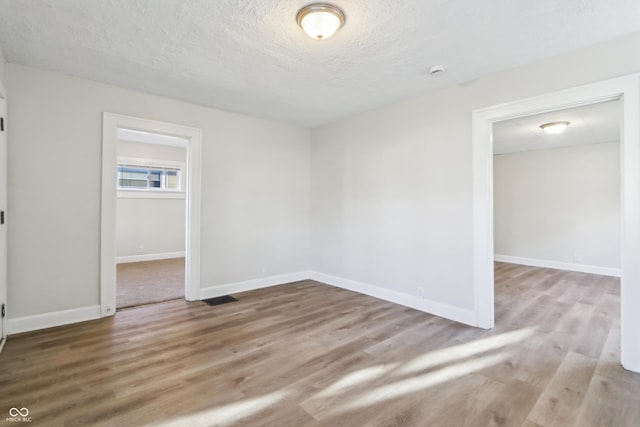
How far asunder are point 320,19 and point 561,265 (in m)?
6.84

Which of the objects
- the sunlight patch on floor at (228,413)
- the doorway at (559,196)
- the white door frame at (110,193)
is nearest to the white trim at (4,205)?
the white door frame at (110,193)

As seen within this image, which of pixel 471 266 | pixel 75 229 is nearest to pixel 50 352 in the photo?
pixel 75 229

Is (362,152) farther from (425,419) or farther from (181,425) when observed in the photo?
A: (181,425)

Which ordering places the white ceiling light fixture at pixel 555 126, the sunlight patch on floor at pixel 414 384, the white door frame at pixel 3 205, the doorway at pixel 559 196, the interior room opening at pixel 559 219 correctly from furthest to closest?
the doorway at pixel 559 196 → the white ceiling light fixture at pixel 555 126 → the interior room opening at pixel 559 219 → the white door frame at pixel 3 205 → the sunlight patch on floor at pixel 414 384

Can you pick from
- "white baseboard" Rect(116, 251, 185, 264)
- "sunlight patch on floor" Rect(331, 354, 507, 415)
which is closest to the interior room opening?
"sunlight patch on floor" Rect(331, 354, 507, 415)

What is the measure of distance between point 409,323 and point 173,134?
3.60 metres

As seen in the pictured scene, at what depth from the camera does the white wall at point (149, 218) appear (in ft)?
21.6

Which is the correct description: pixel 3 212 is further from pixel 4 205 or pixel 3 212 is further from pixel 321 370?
pixel 321 370

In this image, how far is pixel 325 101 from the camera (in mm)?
3850

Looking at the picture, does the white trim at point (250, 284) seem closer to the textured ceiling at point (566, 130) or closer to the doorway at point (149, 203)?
the doorway at point (149, 203)

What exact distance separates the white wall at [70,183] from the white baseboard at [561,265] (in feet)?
20.2

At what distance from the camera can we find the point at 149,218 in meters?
6.94

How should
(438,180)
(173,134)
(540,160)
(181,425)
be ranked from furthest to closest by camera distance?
(540,160) < (173,134) < (438,180) < (181,425)

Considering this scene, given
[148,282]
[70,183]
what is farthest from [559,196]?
[70,183]
